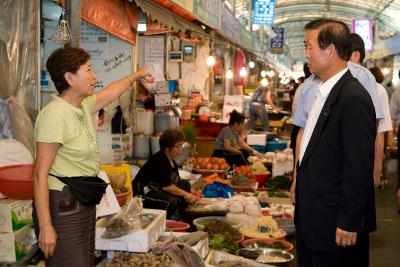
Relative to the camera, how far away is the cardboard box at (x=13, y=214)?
4062 mm

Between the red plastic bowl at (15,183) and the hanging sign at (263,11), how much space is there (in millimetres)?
18753

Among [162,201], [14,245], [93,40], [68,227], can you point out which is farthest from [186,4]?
[68,227]

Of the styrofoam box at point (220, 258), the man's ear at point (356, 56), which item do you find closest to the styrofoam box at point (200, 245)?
the styrofoam box at point (220, 258)

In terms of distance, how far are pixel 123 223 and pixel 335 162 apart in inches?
77.6

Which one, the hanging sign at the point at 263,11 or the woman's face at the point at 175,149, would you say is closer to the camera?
the woman's face at the point at 175,149

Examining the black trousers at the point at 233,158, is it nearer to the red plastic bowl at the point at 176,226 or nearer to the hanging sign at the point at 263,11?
the red plastic bowl at the point at 176,226

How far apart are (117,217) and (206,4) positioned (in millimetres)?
9028

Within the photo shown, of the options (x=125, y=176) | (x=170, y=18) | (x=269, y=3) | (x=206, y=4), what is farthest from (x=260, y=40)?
(x=125, y=176)

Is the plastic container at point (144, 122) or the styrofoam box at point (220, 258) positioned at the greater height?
the plastic container at point (144, 122)

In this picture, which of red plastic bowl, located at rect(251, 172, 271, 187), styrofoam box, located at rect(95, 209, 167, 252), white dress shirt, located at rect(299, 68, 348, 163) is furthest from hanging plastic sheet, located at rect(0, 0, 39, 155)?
red plastic bowl, located at rect(251, 172, 271, 187)

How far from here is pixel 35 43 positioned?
504 cm

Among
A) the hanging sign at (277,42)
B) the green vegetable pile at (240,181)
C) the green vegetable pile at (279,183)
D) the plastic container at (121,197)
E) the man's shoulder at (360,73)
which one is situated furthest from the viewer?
the hanging sign at (277,42)

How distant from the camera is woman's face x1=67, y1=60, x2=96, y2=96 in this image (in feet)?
10.9

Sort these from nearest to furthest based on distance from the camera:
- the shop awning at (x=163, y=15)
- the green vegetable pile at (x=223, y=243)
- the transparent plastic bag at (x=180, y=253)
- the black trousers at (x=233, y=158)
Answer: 1. the transparent plastic bag at (x=180, y=253)
2. the green vegetable pile at (x=223, y=243)
3. the shop awning at (x=163, y=15)
4. the black trousers at (x=233, y=158)
